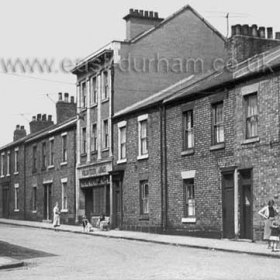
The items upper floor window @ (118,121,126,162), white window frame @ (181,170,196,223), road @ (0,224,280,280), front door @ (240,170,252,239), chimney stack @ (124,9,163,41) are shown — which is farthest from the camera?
chimney stack @ (124,9,163,41)

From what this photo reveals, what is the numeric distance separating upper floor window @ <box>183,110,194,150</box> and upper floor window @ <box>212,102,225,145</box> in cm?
172

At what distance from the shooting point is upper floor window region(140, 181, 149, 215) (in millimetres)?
29822

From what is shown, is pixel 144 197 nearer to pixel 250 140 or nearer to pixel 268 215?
pixel 250 140

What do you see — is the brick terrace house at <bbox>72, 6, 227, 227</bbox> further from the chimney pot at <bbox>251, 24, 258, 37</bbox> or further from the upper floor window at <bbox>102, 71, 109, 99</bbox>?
the chimney pot at <bbox>251, 24, 258, 37</bbox>

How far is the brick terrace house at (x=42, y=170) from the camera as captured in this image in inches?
1592

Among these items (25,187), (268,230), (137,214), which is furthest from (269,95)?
(25,187)

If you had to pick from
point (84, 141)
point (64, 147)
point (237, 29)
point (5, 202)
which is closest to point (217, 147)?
point (237, 29)

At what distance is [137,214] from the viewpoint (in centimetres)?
3052

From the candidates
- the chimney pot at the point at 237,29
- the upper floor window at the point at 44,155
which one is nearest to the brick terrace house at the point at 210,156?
the chimney pot at the point at 237,29

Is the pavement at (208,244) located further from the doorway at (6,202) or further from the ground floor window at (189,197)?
the doorway at (6,202)

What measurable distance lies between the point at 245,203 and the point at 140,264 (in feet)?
26.8

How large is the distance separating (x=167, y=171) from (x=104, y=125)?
8216 millimetres

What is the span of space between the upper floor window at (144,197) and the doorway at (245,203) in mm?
7572

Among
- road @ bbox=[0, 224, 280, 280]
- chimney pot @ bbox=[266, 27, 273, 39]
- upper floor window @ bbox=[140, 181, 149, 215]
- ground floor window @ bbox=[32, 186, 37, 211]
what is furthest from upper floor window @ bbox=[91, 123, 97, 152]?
road @ bbox=[0, 224, 280, 280]
